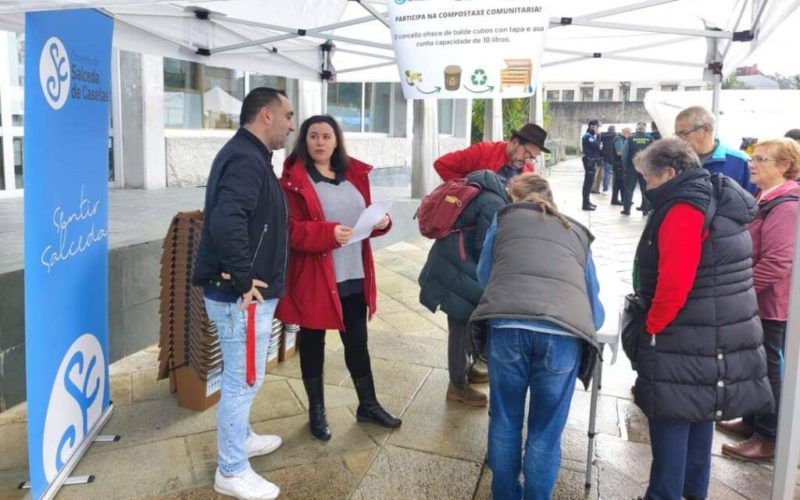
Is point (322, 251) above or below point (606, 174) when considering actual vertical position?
below

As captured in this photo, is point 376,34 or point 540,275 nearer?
point 540,275

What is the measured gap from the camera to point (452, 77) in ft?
11.1

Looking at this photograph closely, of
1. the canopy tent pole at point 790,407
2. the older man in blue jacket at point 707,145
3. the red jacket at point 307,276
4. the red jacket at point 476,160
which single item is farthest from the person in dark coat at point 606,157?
the canopy tent pole at point 790,407

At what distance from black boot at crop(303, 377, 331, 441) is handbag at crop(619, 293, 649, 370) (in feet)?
5.45

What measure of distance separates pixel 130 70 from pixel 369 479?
658 cm

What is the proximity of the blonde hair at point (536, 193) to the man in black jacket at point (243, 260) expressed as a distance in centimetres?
106

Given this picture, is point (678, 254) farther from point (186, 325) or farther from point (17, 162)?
point (17, 162)

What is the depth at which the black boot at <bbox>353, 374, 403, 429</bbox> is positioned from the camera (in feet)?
11.6

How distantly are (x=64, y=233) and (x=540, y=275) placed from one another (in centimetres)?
210

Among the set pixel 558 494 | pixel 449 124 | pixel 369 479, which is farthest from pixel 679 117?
pixel 449 124

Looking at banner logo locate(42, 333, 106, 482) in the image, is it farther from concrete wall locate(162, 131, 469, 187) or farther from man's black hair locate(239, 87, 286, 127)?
concrete wall locate(162, 131, 469, 187)

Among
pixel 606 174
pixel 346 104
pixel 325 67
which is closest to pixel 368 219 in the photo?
pixel 325 67

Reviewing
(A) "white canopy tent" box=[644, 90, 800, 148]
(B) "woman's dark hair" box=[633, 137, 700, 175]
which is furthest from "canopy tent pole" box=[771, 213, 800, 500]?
(A) "white canopy tent" box=[644, 90, 800, 148]

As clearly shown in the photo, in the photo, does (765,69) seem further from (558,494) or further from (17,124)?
(17,124)
